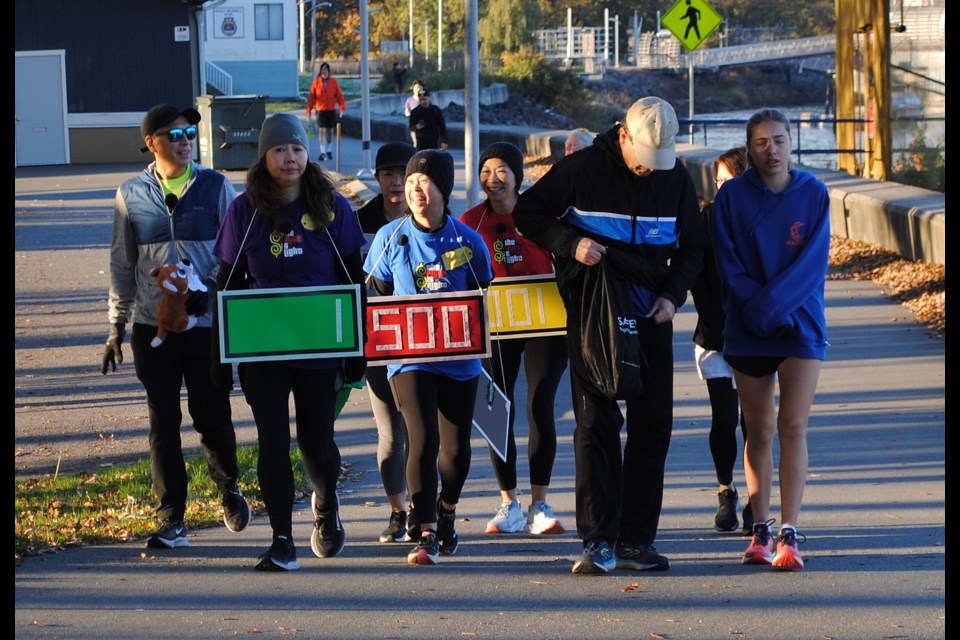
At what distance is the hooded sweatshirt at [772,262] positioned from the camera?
6445 millimetres

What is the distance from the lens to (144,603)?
607 cm

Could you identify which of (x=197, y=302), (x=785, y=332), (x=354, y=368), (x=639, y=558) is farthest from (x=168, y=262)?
(x=785, y=332)

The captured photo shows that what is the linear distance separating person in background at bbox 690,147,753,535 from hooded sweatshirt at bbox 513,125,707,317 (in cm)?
83

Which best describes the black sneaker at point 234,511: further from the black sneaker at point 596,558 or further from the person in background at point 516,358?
the black sneaker at point 596,558

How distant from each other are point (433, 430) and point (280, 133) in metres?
1.46

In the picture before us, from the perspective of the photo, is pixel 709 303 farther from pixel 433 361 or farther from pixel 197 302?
pixel 197 302

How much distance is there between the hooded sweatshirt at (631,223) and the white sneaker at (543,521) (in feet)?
4.14

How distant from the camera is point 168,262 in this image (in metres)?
A: 7.06

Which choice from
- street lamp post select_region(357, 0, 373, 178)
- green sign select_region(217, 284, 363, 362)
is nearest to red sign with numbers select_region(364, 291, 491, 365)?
green sign select_region(217, 284, 363, 362)

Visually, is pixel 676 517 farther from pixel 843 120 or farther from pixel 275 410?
pixel 843 120

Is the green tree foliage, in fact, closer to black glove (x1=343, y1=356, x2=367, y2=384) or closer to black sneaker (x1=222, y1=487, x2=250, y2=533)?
black sneaker (x1=222, y1=487, x2=250, y2=533)

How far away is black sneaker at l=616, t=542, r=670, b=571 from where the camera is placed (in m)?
6.51

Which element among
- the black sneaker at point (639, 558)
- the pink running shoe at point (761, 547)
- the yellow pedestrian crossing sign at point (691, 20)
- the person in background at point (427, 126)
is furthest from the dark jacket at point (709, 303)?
the person in background at point (427, 126)
